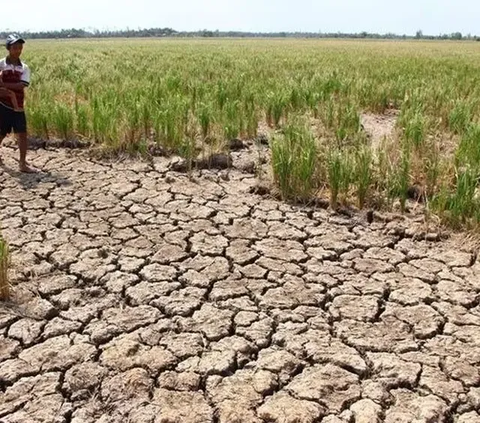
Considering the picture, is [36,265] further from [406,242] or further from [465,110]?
[465,110]

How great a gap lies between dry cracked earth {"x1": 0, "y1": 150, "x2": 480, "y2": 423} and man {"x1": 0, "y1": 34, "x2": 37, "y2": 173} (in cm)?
87

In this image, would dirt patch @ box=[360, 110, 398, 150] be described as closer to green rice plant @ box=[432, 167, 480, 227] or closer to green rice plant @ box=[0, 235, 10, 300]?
green rice plant @ box=[432, 167, 480, 227]

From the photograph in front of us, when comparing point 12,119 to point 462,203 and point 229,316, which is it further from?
point 462,203

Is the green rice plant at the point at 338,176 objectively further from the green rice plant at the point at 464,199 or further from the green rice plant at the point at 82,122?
the green rice plant at the point at 82,122

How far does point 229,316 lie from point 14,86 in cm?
356

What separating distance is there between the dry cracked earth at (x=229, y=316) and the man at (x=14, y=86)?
2.85 ft

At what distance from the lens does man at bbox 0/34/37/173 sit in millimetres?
5126

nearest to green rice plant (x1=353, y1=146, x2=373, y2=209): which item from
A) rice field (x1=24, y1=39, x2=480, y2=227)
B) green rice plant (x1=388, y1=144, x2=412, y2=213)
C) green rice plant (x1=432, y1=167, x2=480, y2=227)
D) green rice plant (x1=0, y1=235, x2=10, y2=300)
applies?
rice field (x1=24, y1=39, x2=480, y2=227)

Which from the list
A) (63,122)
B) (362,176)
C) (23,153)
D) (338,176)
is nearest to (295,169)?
(338,176)

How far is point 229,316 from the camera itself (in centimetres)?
310

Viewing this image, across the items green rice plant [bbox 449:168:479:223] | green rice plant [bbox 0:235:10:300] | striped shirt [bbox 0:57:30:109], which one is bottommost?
green rice plant [bbox 0:235:10:300]

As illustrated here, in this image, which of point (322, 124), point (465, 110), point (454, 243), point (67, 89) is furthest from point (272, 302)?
point (67, 89)

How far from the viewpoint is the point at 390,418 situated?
233 centimetres

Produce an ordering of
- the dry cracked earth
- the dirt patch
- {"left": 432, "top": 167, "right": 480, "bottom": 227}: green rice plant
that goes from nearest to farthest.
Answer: the dry cracked earth
{"left": 432, "top": 167, "right": 480, "bottom": 227}: green rice plant
the dirt patch
